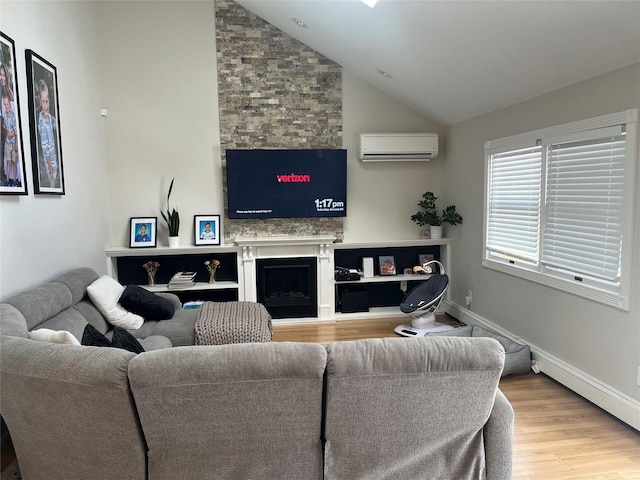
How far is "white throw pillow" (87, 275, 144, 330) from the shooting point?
323 cm

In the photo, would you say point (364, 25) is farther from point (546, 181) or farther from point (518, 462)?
point (518, 462)

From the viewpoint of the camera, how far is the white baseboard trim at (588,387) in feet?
8.77

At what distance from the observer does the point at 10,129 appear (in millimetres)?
2729

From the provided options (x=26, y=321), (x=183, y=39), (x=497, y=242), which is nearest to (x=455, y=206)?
(x=497, y=242)

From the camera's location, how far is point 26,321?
2359mm

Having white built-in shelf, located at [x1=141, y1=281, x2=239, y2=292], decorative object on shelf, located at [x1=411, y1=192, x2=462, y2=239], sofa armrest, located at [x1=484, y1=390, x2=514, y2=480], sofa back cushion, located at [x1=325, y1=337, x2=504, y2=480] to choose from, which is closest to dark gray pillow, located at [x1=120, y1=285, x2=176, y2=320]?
white built-in shelf, located at [x1=141, y1=281, x2=239, y2=292]

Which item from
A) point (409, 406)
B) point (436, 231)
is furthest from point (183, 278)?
point (409, 406)

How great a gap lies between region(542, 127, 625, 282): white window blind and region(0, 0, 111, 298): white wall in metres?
3.96

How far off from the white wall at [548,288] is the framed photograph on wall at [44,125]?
3.96 meters

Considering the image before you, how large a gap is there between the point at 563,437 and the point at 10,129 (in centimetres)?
404

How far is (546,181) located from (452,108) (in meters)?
1.57

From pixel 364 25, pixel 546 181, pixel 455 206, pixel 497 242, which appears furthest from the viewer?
pixel 455 206

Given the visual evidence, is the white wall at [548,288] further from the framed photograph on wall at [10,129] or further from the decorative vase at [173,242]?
the framed photograph on wall at [10,129]

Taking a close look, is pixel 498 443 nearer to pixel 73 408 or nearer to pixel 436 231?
pixel 73 408
